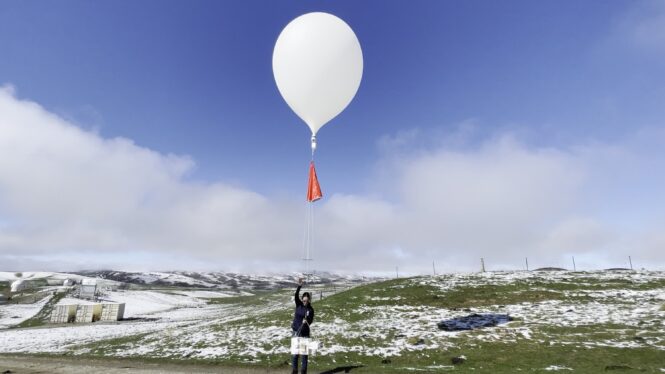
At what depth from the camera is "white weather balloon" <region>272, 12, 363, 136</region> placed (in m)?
15.3

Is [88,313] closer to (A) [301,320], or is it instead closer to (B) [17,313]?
(B) [17,313]

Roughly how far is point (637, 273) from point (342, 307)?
3254 cm

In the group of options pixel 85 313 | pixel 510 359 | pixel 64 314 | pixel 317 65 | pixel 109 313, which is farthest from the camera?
pixel 109 313

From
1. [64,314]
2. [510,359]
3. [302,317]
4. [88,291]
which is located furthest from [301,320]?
[88,291]

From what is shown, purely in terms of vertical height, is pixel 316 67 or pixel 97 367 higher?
pixel 316 67

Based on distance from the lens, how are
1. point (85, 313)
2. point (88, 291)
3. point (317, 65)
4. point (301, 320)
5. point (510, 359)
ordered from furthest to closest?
point (88, 291), point (85, 313), point (510, 359), point (317, 65), point (301, 320)

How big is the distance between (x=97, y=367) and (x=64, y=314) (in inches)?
1403

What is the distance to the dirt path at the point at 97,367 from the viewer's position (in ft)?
49.6

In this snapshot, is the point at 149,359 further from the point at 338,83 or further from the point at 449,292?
the point at 449,292

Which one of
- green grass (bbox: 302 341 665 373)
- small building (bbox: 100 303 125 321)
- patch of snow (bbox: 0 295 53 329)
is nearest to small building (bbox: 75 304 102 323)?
small building (bbox: 100 303 125 321)

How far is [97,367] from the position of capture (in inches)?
643

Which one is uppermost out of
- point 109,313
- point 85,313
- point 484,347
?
point 484,347

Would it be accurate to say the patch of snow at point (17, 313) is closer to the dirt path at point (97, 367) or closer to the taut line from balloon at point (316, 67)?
the dirt path at point (97, 367)

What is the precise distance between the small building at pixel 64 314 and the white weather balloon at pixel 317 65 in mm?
44500
